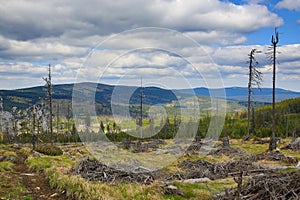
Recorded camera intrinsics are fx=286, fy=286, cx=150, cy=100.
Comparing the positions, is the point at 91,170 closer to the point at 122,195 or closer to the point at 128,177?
the point at 128,177

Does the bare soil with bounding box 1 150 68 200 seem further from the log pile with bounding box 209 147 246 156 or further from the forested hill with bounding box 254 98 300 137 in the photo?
the forested hill with bounding box 254 98 300 137

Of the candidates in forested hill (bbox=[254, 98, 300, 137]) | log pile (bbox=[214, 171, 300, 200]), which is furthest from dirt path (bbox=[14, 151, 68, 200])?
forested hill (bbox=[254, 98, 300, 137])

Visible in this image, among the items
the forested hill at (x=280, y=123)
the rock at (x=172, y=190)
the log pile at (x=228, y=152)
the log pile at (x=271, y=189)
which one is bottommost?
the forested hill at (x=280, y=123)

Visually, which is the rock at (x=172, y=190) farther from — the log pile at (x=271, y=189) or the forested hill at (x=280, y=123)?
the forested hill at (x=280, y=123)

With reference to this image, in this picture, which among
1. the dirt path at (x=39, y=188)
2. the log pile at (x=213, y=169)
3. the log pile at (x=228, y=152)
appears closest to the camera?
the dirt path at (x=39, y=188)

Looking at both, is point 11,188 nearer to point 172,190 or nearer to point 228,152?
point 172,190

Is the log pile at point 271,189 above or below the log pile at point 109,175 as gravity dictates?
above

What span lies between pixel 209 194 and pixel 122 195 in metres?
3.50

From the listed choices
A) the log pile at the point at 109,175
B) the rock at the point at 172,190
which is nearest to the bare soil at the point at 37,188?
the log pile at the point at 109,175

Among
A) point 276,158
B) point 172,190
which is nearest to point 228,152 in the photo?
point 276,158

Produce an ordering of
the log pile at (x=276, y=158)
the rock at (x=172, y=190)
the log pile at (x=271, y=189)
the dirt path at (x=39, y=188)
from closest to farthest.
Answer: the log pile at (x=271, y=189), the rock at (x=172, y=190), the dirt path at (x=39, y=188), the log pile at (x=276, y=158)

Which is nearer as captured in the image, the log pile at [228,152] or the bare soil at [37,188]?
the bare soil at [37,188]

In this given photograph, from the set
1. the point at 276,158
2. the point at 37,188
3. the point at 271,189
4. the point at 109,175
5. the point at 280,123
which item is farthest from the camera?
the point at 280,123

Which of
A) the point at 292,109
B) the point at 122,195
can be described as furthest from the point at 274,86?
the point at 292,109
